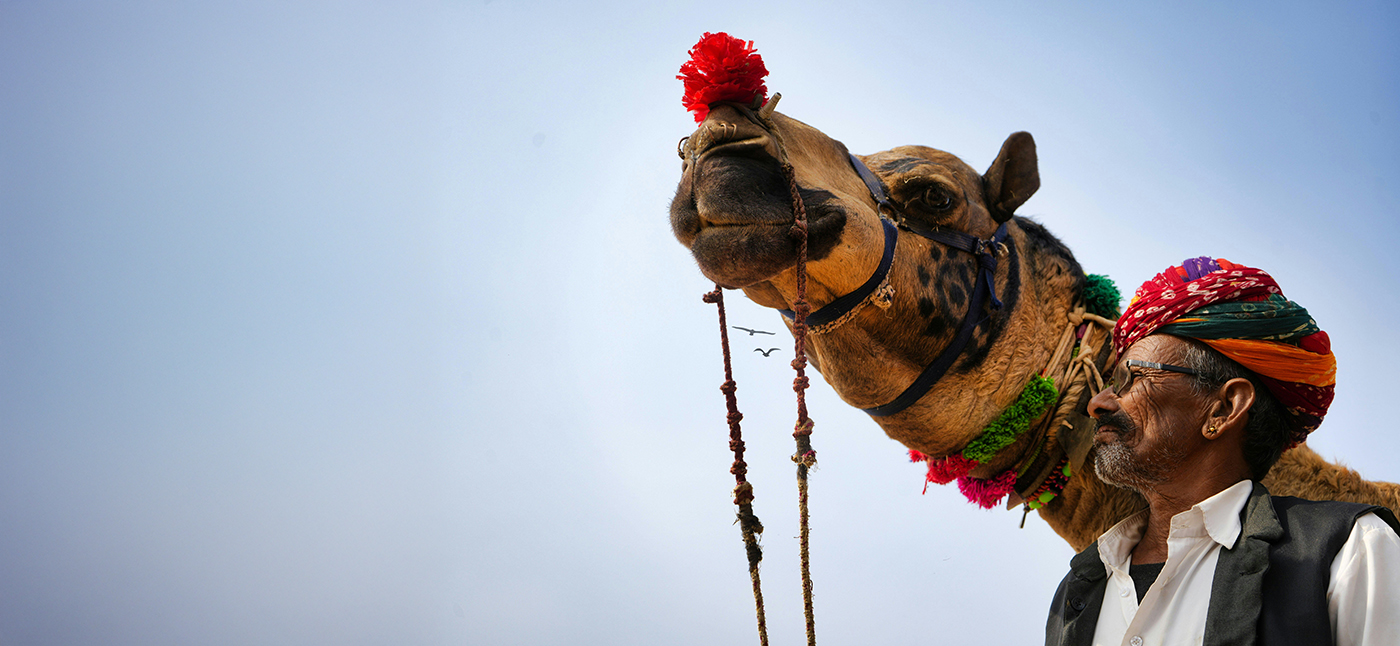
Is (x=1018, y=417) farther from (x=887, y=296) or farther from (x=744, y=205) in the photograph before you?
(x=744, y=205)

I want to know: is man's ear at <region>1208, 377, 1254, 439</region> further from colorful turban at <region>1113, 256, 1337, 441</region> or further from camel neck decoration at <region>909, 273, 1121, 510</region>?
camel neck decoration at <region>909, 273, 1121, 510</region>

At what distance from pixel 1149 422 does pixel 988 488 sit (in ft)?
3.03

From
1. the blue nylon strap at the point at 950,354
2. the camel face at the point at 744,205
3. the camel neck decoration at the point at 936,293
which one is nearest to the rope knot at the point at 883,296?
the camel neck decoration at the point at 936,293

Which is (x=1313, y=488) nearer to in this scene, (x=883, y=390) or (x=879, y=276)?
(x=883, y=390)

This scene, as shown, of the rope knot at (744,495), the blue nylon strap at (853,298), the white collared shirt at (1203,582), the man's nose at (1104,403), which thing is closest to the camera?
the white collared shirt at (1203,582)

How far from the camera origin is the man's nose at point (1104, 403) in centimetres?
184

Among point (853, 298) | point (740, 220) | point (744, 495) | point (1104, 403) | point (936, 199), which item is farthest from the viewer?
point (936, 199)

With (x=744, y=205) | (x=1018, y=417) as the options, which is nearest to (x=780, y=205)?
(x=744, y=205)

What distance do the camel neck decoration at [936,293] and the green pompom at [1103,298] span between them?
1cm

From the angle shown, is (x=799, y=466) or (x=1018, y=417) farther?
(x=1018, y=417)

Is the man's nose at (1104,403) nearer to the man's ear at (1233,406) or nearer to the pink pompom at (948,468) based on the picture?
the man's ear at (1233,406)

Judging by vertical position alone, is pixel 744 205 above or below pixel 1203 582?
above

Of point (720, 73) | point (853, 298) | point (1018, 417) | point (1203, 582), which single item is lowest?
point (1203, 582)

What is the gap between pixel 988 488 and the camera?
263 centimetres
